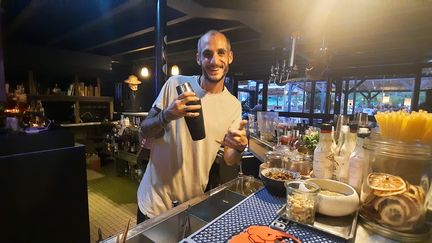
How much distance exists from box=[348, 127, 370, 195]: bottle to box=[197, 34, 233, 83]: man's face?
730 millimetres

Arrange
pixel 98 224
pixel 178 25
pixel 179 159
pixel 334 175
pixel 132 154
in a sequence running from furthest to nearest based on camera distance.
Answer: pixel 132 154 → pixel 178 25 → pixel 98 224 → pixel 179 159 → pixel 334 175

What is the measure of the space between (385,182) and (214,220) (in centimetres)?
58

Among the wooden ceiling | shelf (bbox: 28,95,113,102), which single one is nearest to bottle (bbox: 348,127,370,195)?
the wooden ceiling

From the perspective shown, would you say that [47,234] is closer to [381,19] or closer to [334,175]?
[334,175]

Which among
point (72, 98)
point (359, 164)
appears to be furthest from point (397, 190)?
point (72, 98)

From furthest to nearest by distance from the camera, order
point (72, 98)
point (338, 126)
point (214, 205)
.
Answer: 1. point (72, 98)
2. point (338, 126)
3. point (214, 205)

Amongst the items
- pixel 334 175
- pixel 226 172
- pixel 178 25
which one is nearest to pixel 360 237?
pixel 334 175

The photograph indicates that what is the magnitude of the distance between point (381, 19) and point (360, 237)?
8.66ft

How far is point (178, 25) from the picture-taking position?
3.40 m

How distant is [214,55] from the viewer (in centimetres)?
120

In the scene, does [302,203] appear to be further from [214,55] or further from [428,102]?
[428,102]

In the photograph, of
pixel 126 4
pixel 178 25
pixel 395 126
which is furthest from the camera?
pixel 178 25

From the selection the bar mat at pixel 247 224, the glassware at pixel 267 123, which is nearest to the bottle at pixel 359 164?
the bar mat at pixel 247 224

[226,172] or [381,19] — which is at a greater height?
[381,19]
